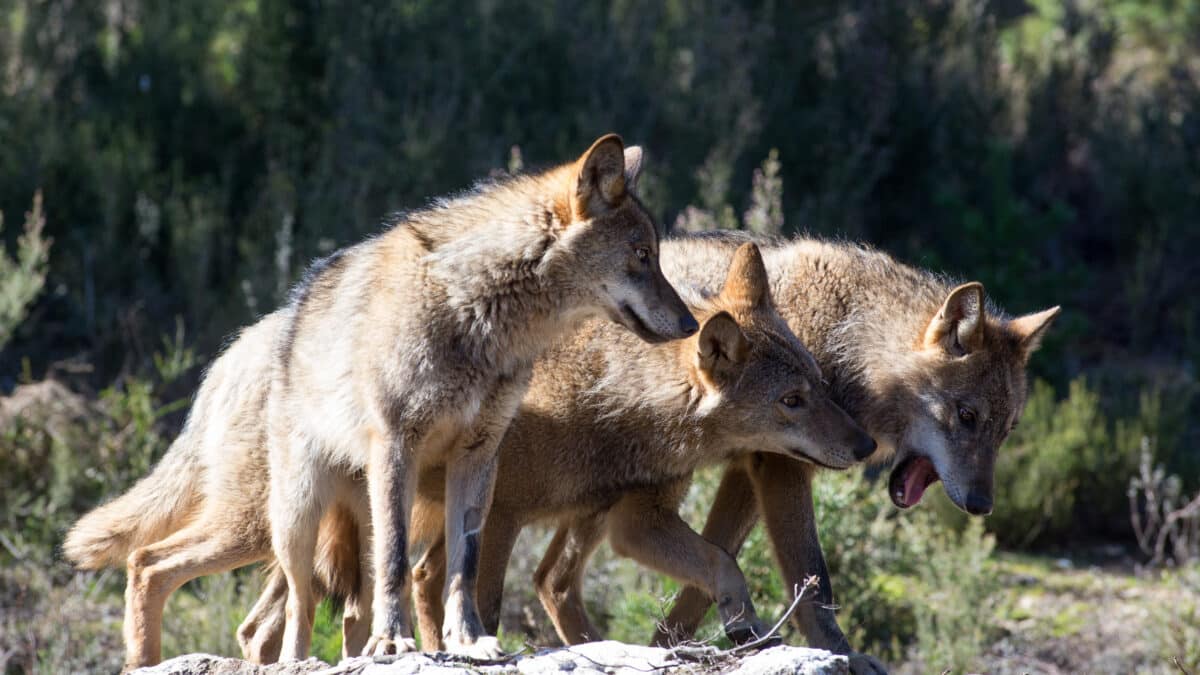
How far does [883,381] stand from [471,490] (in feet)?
6.43

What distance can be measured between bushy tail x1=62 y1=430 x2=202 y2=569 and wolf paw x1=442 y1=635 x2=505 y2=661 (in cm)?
191

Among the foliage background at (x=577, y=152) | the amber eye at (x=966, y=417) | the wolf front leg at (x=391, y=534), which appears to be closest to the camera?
the wolf front leg at (x=391, y=534)

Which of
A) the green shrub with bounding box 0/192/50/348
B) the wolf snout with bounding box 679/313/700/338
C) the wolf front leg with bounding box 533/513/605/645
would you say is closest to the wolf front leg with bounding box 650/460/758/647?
the wolf front leg with bounding box 533/513/605/645

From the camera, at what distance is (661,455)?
6.14m

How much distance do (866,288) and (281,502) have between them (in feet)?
8.92

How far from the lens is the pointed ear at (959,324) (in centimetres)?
614

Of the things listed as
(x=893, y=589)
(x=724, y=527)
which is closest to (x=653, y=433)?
(x=724, y=527)

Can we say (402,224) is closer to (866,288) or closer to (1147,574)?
(866,288)

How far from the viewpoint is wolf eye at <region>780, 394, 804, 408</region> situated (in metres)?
5.95

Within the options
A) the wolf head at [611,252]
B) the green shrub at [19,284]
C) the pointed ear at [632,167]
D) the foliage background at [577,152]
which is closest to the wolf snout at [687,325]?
the wolf head at [611,252]

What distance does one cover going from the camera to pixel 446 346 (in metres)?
5.32

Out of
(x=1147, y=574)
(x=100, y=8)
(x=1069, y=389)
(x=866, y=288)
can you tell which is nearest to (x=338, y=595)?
(x=866, y=288)

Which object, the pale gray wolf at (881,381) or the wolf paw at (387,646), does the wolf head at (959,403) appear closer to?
the pale gray wolf at (881,381)

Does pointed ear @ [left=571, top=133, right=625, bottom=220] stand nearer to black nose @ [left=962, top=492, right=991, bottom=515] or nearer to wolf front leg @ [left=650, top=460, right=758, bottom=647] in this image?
wolf front leg @ [left=650, top=460, right=758, bottom=647]
